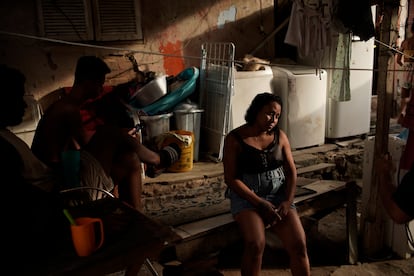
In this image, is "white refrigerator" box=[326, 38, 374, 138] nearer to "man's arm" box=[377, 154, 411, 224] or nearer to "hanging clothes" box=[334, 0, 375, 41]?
"hanging clothes" box=[334, 0, 375, 41]

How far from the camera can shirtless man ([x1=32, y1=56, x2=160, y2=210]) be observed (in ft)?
9.29

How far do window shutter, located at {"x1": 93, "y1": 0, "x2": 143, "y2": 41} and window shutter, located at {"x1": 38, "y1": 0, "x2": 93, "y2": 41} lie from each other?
122 mm

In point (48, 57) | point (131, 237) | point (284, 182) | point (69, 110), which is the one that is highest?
point (48, 57)

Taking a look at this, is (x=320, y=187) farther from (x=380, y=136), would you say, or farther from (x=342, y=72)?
(x=342, y=72)

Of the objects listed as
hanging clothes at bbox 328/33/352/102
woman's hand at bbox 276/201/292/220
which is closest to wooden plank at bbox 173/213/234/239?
woman's hand at bbox 276/201/292/220

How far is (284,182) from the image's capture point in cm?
309

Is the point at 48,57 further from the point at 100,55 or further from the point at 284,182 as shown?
A: the point at 284,182

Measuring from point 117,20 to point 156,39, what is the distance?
553 millimetres

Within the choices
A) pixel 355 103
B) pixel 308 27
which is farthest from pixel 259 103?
pixel 355 103

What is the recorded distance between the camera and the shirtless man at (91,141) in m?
2.83

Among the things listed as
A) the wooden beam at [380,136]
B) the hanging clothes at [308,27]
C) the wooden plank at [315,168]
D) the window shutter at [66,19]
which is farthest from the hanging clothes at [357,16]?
the window shutter at [66,19]

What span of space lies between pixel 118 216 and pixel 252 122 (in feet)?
5.04

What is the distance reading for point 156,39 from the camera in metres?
5.30

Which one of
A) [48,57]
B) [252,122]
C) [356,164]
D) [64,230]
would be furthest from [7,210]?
[356,164]
